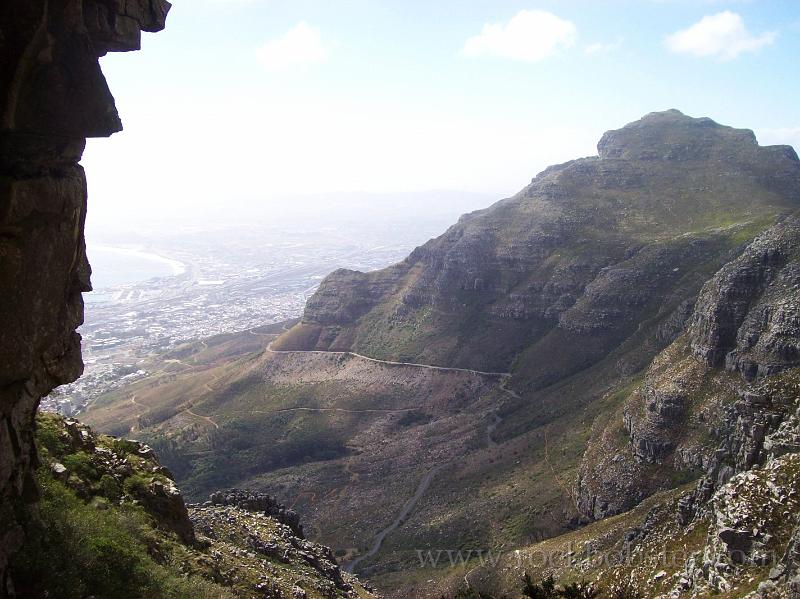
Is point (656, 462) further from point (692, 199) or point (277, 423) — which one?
point (692, 199)

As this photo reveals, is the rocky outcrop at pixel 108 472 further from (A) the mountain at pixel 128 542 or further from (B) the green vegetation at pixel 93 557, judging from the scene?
(B) the green vegetation at pixel 93 557

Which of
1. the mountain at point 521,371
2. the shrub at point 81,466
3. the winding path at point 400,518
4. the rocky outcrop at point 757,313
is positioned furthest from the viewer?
the winding path at point 400,518

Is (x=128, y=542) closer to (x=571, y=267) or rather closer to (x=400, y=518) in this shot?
(x=400, y=518)

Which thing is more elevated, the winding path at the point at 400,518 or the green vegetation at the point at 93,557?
the green vegetation at the point at 93,557

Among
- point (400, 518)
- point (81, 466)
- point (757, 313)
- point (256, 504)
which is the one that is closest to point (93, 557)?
point (81, 466)

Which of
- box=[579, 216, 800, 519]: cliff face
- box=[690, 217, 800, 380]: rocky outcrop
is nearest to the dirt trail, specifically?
box=[579, 216, 800, 519]: cliff face

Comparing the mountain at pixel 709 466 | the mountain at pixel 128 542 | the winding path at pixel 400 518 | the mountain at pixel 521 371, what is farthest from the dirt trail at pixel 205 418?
the mountain at pixel 128 542

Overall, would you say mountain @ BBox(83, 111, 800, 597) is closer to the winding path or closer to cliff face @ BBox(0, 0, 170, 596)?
the winding path
